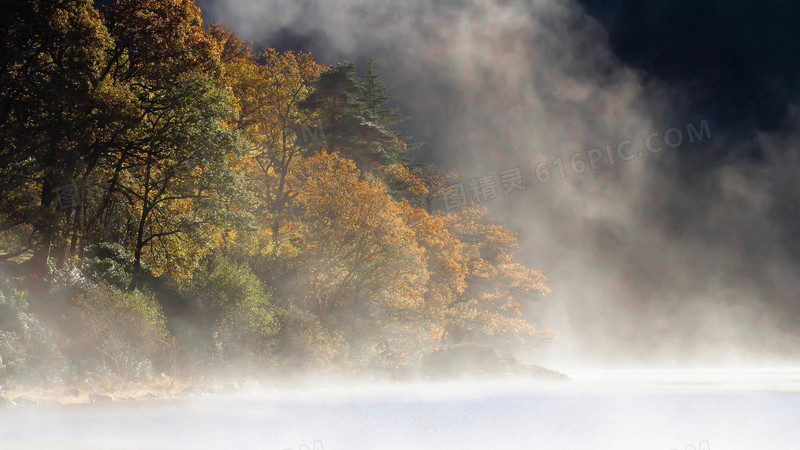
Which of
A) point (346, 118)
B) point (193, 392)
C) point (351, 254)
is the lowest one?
point (193, 392)

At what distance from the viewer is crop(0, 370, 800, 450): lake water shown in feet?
45.1

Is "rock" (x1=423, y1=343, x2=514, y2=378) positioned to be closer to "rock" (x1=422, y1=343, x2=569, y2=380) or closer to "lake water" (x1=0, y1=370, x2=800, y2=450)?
"rock" (x1=422, y1=343, x2=569, y2=380)

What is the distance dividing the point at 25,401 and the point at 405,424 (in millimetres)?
11833

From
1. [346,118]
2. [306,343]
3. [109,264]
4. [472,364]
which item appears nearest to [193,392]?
[109,264]

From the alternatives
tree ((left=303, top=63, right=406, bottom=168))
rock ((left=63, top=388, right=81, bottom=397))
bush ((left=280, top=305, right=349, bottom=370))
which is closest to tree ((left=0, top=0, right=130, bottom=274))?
rock ((left=63, top=388, right=81, bottom=397))

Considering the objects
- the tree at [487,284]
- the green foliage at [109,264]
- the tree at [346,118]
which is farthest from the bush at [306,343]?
the tree at [346,118]

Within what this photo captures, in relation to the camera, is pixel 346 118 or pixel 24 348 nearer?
pixel 24 348

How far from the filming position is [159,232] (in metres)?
27.1

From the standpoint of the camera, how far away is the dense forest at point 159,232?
878 inches

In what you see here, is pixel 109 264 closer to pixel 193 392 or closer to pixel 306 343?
pixel 193 392

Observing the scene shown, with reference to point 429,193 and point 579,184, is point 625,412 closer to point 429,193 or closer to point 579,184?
point 429,193

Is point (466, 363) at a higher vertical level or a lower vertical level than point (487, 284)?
lower

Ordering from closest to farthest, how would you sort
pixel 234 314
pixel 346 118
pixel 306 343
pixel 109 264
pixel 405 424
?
pixel 405 424 < pixel 109 264 < pixel 234 314 < pixel 306 343 < pixel 346 118

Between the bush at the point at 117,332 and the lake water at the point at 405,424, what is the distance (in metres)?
2.72
